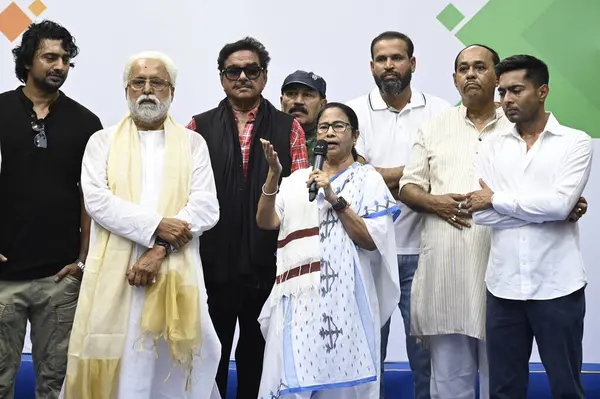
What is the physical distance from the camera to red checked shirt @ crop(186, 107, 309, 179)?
13.3ft

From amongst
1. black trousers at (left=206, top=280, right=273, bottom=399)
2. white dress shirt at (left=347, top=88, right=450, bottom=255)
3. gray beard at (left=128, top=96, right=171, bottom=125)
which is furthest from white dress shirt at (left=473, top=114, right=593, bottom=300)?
gray beard at (left=128, top=96, right=171, bottom=125)

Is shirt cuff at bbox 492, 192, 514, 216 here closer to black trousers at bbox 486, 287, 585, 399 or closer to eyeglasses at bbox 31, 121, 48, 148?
black trousers at bbox 486, 287, 585, 399

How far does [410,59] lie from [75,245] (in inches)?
72.2

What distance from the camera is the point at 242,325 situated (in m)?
4.02

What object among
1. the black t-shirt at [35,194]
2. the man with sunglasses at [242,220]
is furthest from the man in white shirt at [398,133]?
the black t-shirt at [35,194]

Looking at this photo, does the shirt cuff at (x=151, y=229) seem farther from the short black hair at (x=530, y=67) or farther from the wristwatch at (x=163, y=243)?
the short black hair at (x=530, y=67)

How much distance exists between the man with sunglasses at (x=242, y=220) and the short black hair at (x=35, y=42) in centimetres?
70

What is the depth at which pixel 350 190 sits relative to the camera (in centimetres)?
366

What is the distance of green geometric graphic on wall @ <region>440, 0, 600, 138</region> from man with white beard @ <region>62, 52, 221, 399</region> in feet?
7.16

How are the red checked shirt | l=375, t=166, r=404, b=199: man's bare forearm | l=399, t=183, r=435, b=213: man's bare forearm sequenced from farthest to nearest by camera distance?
l=375, t=166, r=404, b=199: man's bare forearm < the red checked shirt < l=399, t=183, r=435, b=213: man's bare forearm

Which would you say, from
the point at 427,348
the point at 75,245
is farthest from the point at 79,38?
the point at 427,348

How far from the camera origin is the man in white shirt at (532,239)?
3.52 meters

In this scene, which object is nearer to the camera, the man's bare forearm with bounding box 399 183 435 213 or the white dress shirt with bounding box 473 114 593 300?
the white dress shirt with bounding box 473 114 593 300

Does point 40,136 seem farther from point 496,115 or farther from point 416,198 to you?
point 496,115
